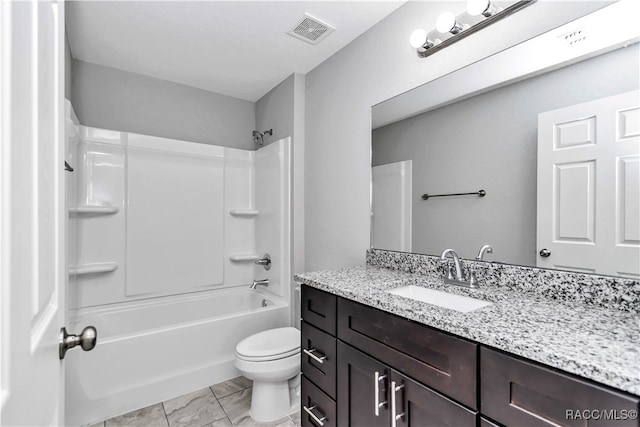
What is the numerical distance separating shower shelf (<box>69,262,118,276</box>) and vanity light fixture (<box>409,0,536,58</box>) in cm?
264

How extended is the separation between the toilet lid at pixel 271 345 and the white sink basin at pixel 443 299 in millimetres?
918

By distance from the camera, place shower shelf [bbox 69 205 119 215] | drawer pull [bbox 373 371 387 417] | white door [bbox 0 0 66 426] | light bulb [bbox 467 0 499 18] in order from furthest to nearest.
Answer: shower shelf [bbox 69 205 119 215] < light bulb [bbox 467 0 499 18] < drawer pull [bbox 373 371 387 417] < white door [bbox 0 0 66 426]

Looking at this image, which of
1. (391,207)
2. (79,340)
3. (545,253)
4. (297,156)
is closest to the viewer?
(79,340)

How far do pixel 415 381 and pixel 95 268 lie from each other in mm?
2475

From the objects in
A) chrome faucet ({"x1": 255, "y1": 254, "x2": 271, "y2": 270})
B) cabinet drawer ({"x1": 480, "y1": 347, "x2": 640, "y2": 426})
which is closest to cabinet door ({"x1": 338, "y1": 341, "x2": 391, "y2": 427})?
cabinet drawer ({"x1": 480, "y1": 347, "x2": 640, "y2": 426})

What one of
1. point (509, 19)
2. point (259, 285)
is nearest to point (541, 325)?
point (509, 19)

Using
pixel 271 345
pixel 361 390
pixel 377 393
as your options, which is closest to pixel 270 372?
pixel 271 345

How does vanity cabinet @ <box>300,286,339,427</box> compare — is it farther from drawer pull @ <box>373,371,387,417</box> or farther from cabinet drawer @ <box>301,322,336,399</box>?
drawer pull @ <box>373,371,387,417</box>

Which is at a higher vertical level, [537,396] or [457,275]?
[457,275]

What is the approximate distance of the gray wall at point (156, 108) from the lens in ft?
8.21

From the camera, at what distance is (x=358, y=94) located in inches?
81.3

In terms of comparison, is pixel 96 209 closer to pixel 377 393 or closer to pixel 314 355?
pixel 314 355

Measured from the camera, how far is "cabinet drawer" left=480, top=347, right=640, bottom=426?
0.64m

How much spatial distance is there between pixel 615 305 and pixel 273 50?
2.33m
